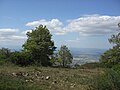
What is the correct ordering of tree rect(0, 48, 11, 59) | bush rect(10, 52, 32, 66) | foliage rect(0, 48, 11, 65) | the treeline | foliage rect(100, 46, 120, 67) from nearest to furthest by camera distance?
1. foliage rect(0, 48, 11, 65)
2. foliage rect(100, 46, 120, 67)
3. tree rect(0, 48, 11, 59)
4. bush rect(10, 52, 32, 66)
5. the treeline

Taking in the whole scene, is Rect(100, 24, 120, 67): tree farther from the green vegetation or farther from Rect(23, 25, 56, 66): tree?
Rect(23, 25, 56, 66): tree

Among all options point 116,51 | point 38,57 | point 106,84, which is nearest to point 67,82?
point 106,84

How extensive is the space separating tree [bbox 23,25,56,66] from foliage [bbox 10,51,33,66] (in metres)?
1.82

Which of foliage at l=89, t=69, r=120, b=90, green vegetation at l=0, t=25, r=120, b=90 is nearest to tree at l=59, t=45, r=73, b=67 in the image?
green vegetation at l=0, t=25, r=120, b=90

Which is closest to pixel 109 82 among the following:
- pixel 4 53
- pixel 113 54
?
pixel 113 54

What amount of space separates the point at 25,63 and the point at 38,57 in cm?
417

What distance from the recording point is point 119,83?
1256 cm

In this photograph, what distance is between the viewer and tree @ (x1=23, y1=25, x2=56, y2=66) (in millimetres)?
37906

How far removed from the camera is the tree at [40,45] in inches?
1492

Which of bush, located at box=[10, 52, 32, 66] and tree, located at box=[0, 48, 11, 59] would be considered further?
bush, located at box=[10, 52, 32, 66]

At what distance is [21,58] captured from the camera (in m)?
34.2

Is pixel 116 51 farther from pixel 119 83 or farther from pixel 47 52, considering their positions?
pixel 119 83

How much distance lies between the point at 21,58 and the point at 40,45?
4507 mm

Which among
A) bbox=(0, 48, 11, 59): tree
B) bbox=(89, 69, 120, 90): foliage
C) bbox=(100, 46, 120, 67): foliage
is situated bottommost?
bbox=(89, 69, 120, 90): foliage
